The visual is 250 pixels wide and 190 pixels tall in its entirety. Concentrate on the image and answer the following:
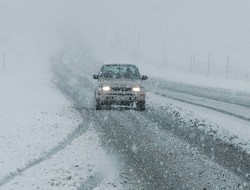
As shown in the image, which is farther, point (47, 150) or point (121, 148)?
point (121, 148)

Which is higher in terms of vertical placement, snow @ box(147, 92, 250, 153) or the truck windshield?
the truck windshield

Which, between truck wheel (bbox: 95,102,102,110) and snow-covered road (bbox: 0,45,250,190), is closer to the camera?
snow-covered road (bbox: 0,45,250,190)

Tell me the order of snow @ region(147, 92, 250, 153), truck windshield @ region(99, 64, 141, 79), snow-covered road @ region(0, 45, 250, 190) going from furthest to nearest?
truck windshield @ region(99, 64, 141, 79), snow @ region(147, 92, 250, 153), snow-covered road @ region(0, 45, 250, 190)

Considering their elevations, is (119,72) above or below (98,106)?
above

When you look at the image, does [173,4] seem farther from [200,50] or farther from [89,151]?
[89,151]

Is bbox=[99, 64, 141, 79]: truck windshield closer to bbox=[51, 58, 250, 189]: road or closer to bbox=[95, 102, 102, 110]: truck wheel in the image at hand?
bbox=[95, 102, 102, 110]: truck wheel

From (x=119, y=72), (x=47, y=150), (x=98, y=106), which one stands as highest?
(x=119, y=72)

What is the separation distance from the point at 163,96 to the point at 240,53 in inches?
2404

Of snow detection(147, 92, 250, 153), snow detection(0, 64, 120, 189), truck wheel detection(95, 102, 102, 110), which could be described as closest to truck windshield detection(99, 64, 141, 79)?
truck wheel detection(95, 102, 102, 110)

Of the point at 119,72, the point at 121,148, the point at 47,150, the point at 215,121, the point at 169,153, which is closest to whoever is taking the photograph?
the point at 169,153

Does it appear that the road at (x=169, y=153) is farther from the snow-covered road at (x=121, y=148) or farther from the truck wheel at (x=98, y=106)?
the truck wheel at (x=98, y=106)

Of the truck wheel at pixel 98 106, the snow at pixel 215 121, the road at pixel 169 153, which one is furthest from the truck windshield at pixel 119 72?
the road at pixel 169 153

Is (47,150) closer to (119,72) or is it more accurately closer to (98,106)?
(98,106)

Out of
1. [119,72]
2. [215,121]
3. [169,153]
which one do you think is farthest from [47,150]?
[119,72]
